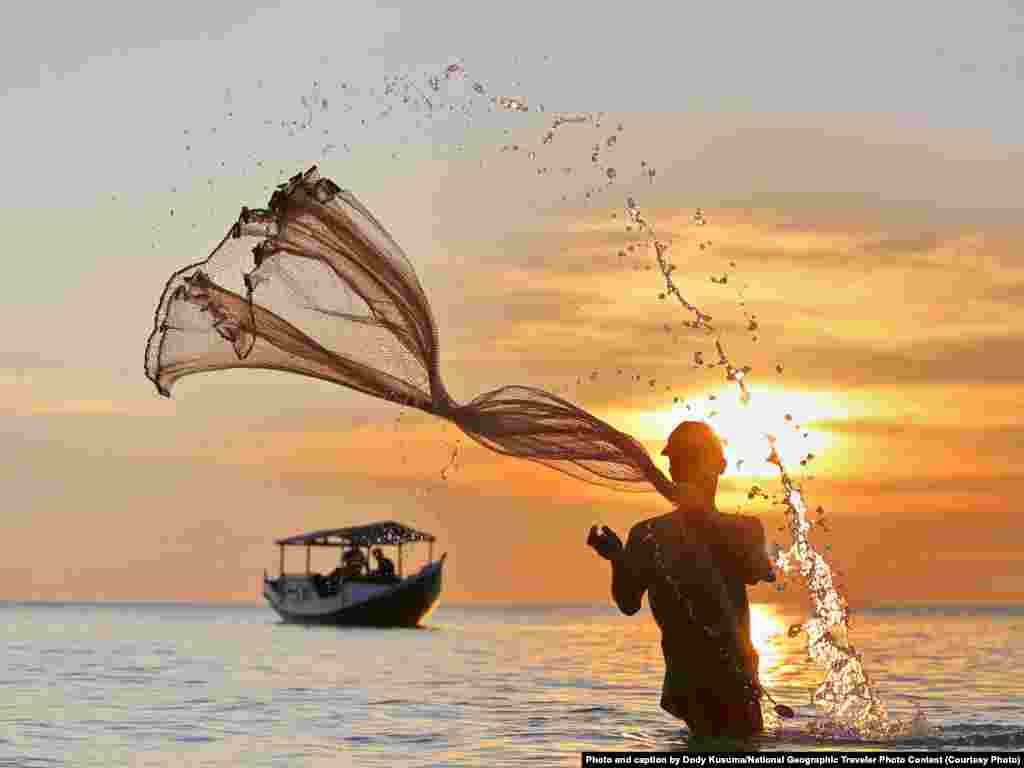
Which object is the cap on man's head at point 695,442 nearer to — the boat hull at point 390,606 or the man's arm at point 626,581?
the man's arm at point 626,581

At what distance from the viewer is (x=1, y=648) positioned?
47812mm

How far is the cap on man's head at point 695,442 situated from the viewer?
1159 cm

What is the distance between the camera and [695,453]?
1159cm

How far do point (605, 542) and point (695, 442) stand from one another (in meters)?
1.10

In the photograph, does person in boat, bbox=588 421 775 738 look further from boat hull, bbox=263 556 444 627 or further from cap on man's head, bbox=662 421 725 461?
boat hull, bbox=263 556 444 627

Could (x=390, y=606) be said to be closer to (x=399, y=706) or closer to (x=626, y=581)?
(x=399, y=706)

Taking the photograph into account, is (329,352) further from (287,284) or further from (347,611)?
(347,611)

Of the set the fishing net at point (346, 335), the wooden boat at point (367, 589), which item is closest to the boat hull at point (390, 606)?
the wooden boat at point (367, 589)

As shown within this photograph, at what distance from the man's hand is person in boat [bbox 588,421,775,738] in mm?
215

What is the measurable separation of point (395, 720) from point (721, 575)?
29.3ft

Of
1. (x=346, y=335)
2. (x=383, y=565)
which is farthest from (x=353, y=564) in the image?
(x=346, y=335)

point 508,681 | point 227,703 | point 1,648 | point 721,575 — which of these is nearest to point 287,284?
point 721,575

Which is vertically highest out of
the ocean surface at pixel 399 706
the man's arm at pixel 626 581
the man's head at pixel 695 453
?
the man's head at pixel 695 453

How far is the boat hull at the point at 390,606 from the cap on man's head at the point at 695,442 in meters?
55.3
